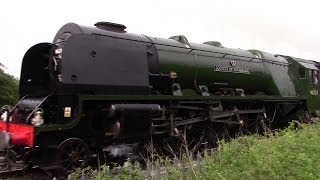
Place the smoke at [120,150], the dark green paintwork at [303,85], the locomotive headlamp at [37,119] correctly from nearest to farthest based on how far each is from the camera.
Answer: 1. the locomotive headlamp at [37,119]
2. the smoke at [120,150]
3. the dark green paintwork at [303,85]

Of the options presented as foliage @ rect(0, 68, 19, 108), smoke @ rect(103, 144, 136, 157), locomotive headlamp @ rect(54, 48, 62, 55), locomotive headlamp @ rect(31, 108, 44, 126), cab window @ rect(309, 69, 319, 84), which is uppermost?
cab window @ rect(309, 69, 319, 84)

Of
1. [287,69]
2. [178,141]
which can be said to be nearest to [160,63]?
[178,141]

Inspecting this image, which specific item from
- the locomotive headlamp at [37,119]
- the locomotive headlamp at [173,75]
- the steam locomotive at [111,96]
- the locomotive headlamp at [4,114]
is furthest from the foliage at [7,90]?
the locomotive headlamp at [37,119]

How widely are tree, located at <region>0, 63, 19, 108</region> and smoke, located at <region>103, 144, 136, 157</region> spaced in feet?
32.3

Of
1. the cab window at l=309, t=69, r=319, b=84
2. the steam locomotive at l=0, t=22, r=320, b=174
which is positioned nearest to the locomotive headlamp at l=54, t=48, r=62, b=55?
the steam locomotive at l=0, t=22, r=320, b=174

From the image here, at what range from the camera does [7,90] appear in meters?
18.0

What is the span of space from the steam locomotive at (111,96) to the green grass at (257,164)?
182 centimetres

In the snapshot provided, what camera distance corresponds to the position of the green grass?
18.6ft

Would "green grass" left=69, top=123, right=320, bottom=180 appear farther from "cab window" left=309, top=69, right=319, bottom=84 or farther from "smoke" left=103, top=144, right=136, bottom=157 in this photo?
"cab window" left=309, top=69, right=319, bottom=84

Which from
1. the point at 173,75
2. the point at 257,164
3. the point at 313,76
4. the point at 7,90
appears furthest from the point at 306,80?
the point at 7,90

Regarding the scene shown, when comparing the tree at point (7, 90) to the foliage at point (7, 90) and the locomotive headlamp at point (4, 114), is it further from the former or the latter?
the locomotive headlamp at point (4, 114)

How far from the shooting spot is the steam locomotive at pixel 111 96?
8.10 meters

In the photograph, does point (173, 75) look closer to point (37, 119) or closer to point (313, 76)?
point (37, 119)

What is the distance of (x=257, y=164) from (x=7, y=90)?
47.5 feet
